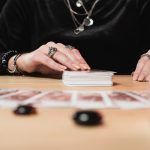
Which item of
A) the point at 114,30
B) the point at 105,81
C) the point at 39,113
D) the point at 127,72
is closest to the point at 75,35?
the point at 114,30

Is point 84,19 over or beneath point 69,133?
over

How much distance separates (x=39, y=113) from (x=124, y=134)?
112 mm

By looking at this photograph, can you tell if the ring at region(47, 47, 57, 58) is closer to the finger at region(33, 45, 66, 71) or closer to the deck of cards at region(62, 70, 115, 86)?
the finger at region(33, 45, 66, 71)

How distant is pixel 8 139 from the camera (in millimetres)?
322

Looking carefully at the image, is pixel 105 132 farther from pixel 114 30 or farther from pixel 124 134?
pixel 114 30

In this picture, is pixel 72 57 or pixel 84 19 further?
pixel 84 19

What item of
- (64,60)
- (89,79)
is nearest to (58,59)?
(64,60)

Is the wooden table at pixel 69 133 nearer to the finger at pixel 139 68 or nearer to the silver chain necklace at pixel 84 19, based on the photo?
the finger at pixel 139 68

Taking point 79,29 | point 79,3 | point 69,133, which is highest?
point 79,3

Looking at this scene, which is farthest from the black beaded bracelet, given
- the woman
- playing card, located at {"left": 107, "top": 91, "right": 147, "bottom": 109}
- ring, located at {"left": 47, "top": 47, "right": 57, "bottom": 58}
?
playing card, located at {"left": 107, "top": 91, "right": 147, "bottom": 109}

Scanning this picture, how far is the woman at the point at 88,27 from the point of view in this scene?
1346 millimetres

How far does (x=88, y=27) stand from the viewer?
1.33 metres

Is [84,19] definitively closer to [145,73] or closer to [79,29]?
[79,29]

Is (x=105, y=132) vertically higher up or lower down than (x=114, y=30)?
lower down
